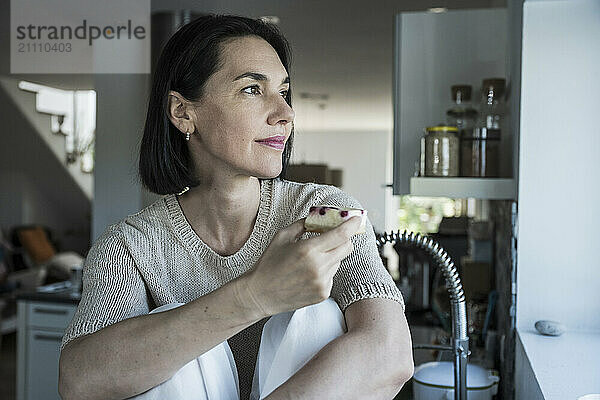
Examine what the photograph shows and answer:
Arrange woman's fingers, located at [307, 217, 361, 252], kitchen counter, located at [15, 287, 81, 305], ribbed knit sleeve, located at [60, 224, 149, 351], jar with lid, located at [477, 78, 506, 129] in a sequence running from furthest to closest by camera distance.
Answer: kitchen counter, located at [15, 287, 81, 305] < jar with lid, located at [477, 78, 506, 129] < ribbed knit sleeve, located at [60, 224, 149, 351] < woman's fingers, located at [307, 217, 361, 252]

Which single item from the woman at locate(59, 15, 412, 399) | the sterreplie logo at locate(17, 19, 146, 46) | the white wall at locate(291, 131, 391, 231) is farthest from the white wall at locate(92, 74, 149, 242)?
the white wall at locate(291, 131, 391, 231)

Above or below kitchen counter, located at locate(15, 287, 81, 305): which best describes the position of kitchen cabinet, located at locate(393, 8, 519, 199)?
above

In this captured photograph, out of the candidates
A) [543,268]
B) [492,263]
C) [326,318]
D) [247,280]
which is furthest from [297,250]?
[492,263]

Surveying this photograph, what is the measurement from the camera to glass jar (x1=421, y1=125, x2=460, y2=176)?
1605mm

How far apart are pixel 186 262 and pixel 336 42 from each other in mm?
3508

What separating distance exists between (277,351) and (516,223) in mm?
738

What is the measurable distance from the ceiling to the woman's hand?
0.72 m

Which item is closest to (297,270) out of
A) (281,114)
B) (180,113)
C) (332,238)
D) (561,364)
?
(332,238)

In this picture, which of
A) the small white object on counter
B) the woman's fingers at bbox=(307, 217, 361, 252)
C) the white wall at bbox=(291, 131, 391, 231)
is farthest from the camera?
the white wall at bbox=(291, 131, 391, 231)

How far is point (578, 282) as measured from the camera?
1397mm

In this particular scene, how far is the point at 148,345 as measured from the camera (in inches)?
34.4

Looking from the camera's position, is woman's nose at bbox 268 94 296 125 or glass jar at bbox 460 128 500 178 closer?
woman's nose at bbox 268 94 296 125

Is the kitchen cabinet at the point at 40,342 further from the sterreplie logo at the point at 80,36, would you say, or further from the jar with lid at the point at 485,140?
the jar with lid at the point at 485,140

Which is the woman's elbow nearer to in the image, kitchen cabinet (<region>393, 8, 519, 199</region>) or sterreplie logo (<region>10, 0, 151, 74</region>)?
kitchen cabinet (<region>393, 8, 519, 199</region>)
